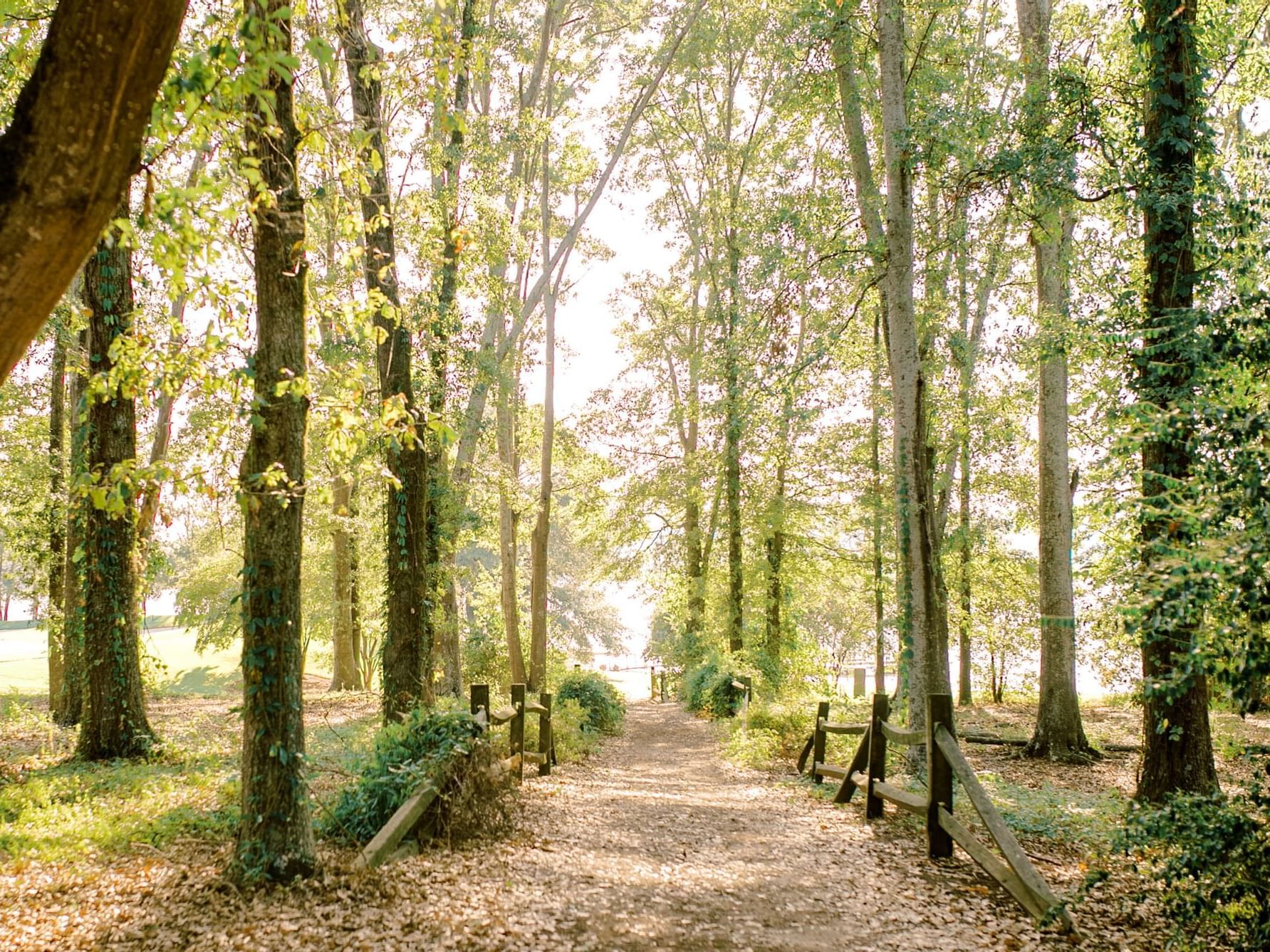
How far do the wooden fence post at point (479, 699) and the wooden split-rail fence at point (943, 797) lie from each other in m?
4.00

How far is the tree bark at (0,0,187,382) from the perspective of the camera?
81.4 inches

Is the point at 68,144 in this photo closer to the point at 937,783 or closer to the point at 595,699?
the point at 937,783

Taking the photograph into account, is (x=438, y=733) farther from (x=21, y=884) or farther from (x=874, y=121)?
(x=874, y=121)

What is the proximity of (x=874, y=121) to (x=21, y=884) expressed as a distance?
14.5 m

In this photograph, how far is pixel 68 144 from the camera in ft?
6.93

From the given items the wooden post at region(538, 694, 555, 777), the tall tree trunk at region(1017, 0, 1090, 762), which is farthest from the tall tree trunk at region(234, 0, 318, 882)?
the tall tree trunk at region(1017, 0, 1090, 762)

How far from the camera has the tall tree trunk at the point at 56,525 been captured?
12.2 meters

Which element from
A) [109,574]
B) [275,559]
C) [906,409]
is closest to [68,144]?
[275,559]

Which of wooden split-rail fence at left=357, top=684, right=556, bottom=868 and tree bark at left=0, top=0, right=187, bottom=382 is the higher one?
tree bark at left=0, top=0, right=187, bottom=382

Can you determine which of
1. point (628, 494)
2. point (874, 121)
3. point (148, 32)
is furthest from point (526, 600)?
point (148, 32)

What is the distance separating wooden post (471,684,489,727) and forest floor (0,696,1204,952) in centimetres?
121

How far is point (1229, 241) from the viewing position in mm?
6062

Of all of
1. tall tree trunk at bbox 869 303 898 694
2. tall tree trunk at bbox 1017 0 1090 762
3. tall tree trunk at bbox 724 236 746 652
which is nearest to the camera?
tall tree trunk at bbox 1017 0 1090 762

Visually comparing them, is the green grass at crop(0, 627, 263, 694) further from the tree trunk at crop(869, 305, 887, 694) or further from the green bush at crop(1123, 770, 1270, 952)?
the tree trunk at crop(869, 305, 887, 694)
